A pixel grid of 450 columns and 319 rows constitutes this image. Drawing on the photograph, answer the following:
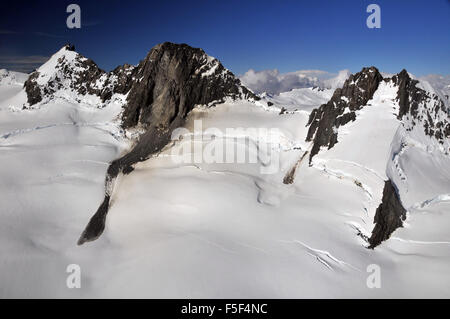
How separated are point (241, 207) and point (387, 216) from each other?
10127mm

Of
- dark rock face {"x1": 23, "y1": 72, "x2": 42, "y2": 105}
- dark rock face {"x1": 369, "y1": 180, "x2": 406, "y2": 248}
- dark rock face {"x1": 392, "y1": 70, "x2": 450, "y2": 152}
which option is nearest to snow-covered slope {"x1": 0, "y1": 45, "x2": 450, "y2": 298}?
dark rock face {"x1": 392, "y1": 70, "x2": 450, "y2": 152}

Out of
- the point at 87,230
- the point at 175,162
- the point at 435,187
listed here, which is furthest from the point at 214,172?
the point at 435,187

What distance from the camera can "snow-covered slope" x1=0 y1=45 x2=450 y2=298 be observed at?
1603cm

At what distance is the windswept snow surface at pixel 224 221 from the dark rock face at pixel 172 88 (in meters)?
5.26

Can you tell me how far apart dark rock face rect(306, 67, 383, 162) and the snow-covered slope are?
130 millimetres

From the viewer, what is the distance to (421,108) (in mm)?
25969

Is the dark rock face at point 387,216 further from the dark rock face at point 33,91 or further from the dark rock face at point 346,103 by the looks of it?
the dark rock face at point 33,91

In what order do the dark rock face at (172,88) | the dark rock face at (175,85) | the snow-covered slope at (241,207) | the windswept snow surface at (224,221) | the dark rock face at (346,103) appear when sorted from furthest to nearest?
the dark rock face at (175,85) → the dark rock face at (172,88) → the dark rock face at (346,103) → the snow-covered slope at (241,207) → the windswept snow surface at (224,221)

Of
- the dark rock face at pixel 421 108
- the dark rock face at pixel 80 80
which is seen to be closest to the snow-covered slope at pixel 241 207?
the dark rock face at pixel 421 108

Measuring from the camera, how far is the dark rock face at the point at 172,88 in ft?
111

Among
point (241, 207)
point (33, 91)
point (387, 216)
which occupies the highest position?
point (33, 91)

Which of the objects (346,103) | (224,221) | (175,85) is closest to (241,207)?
(224,221)

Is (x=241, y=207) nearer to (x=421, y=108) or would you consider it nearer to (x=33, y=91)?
(x=421, y=108)
